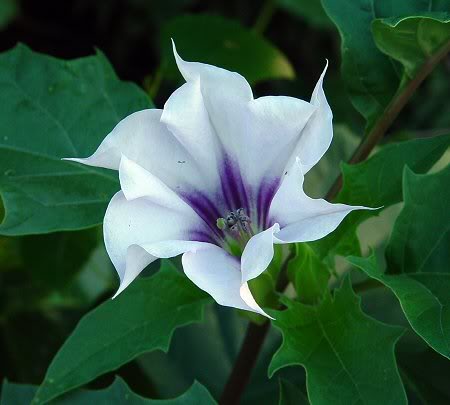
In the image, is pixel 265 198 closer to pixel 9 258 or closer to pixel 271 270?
pixel 271 270

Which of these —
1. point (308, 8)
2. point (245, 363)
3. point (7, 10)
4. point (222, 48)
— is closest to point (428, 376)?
point (245, 363)

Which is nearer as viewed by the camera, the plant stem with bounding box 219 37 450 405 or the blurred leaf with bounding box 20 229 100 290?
the plant stem with bounding box 219 37 450 405

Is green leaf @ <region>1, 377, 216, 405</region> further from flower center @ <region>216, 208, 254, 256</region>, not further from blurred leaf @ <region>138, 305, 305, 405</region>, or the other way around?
blurred leaf @ <region>138, 305, 305, 405</region>

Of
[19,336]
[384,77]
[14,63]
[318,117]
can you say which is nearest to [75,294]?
[19,336]

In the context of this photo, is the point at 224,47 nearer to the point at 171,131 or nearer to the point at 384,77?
the point at 384,77

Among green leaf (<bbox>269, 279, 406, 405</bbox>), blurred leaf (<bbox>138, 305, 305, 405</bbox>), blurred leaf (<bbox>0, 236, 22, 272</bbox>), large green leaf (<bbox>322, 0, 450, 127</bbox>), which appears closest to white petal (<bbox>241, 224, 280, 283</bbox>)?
green leaf (<bbox>269, 279, 406, 405</bbox>)

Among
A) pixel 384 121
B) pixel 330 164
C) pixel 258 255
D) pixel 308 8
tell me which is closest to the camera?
pixel 258 255

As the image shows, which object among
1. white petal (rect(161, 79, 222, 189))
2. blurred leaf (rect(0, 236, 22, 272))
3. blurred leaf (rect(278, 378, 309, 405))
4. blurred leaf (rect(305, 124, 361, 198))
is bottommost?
blurred leaf (rect(0, 236, 22, 272))
